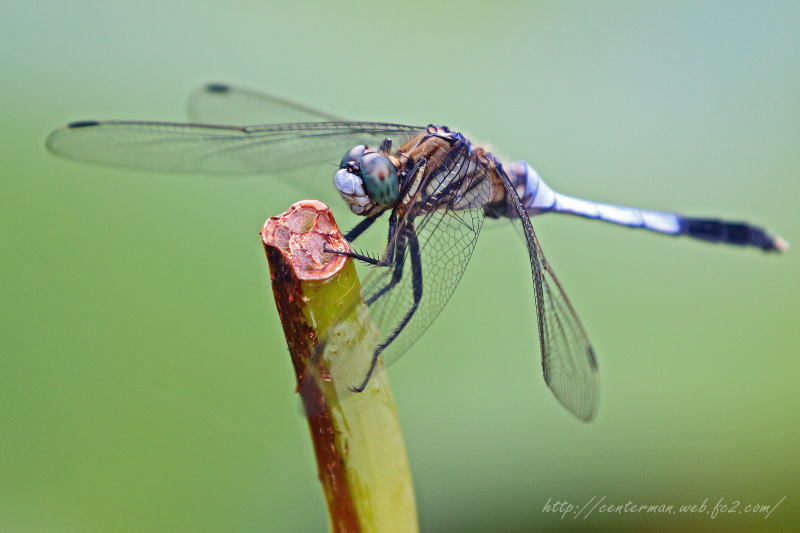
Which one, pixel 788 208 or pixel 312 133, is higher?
pixel 312 133

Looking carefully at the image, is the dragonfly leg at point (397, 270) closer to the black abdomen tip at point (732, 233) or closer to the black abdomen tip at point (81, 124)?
the black abdomen tip at point (81, 124)

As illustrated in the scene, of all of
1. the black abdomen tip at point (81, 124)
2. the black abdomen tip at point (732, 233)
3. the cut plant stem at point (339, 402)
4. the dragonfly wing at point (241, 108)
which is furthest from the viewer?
the dragonfly wing at point (241, 108)

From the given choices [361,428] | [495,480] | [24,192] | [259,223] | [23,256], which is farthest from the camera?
[259,223]

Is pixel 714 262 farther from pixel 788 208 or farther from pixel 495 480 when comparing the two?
Answer: pixel 495 480

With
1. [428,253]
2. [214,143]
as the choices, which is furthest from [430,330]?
[214,143]

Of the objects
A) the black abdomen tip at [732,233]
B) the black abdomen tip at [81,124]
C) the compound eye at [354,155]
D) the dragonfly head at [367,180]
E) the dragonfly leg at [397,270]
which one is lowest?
the black abdomen tip at [732,233]

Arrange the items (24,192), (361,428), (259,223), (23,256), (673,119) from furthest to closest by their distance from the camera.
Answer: (673,119) → (259,223) → (24,192) → (23,256) → (361,428)

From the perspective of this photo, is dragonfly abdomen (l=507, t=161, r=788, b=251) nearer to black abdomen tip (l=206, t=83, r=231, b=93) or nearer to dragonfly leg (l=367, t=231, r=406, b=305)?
dragonfly leg (l=367, t=231, r=406, b=305)

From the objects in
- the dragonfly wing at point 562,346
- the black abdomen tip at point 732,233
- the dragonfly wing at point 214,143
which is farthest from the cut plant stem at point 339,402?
the black abdomen tip at point 732,233

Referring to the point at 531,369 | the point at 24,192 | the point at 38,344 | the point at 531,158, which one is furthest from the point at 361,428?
the point at 531,158
